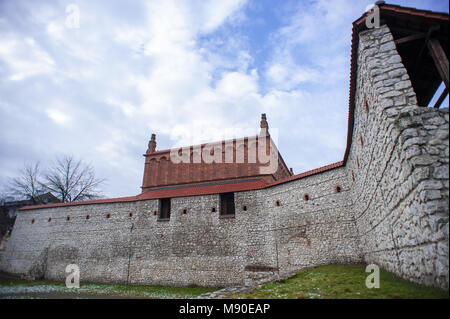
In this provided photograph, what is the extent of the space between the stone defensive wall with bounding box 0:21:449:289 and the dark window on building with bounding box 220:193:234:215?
A: 50 centimetres

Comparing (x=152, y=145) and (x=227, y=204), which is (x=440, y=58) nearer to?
(x=227, y=204)

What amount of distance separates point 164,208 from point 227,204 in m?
4.81

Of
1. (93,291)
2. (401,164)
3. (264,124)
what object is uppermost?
(264,124)

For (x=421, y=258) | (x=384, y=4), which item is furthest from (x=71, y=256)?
(x=384, y=4)

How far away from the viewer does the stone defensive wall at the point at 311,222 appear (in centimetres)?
436

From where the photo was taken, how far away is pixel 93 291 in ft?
44.3

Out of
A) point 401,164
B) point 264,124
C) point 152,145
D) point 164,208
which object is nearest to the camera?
point 401,164

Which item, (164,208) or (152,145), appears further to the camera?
(152,145)

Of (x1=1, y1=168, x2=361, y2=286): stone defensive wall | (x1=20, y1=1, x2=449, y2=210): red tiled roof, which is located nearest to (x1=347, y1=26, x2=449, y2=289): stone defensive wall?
(x1=20, y1=1, x2=449, y2=210): red tiled roof

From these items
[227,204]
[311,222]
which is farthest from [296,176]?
[227,204]

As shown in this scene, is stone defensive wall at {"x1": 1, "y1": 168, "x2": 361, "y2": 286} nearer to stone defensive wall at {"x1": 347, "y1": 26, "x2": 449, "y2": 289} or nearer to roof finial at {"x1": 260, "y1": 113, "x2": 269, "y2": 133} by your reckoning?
stone defensive wall at {"x1": 347, "y1": 26, "x2": 449, "y2": 289}

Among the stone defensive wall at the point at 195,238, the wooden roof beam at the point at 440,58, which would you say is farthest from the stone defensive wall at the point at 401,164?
the stone defensive wall at the point at 195,238

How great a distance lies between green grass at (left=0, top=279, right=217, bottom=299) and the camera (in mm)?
12049
